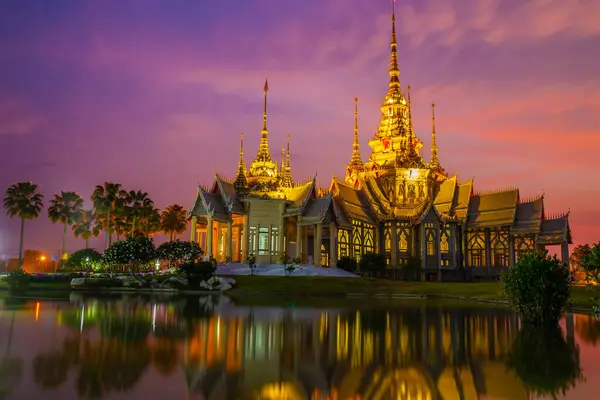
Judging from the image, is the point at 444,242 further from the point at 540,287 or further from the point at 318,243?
the point at 540,287

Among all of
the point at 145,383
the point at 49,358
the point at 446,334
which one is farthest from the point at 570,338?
the point at 49,358

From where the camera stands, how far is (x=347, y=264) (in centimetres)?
5447

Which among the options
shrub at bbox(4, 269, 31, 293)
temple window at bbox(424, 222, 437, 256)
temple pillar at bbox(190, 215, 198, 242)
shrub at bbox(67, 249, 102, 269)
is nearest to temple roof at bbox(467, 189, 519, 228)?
temple window at bbox(424, 222, 437, 256)

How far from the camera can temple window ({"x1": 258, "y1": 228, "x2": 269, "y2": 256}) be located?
2133 inches

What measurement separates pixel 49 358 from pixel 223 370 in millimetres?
3582

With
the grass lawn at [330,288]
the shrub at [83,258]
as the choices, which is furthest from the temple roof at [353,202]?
the shrub at [83,258]

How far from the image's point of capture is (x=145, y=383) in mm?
8445

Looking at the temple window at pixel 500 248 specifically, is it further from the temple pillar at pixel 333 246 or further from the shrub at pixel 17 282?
the shrub at pixel 17 282

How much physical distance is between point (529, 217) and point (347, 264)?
68.7 ft

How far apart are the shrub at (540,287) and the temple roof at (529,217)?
39.1 meters

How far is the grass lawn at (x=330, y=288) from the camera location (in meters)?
39.5

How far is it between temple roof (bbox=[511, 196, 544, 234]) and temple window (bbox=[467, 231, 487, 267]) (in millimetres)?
4496

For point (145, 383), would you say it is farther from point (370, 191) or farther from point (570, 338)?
point (370, 191)

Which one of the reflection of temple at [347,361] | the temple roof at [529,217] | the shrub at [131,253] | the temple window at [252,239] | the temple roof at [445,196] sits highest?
the temple roof at [445,196]
